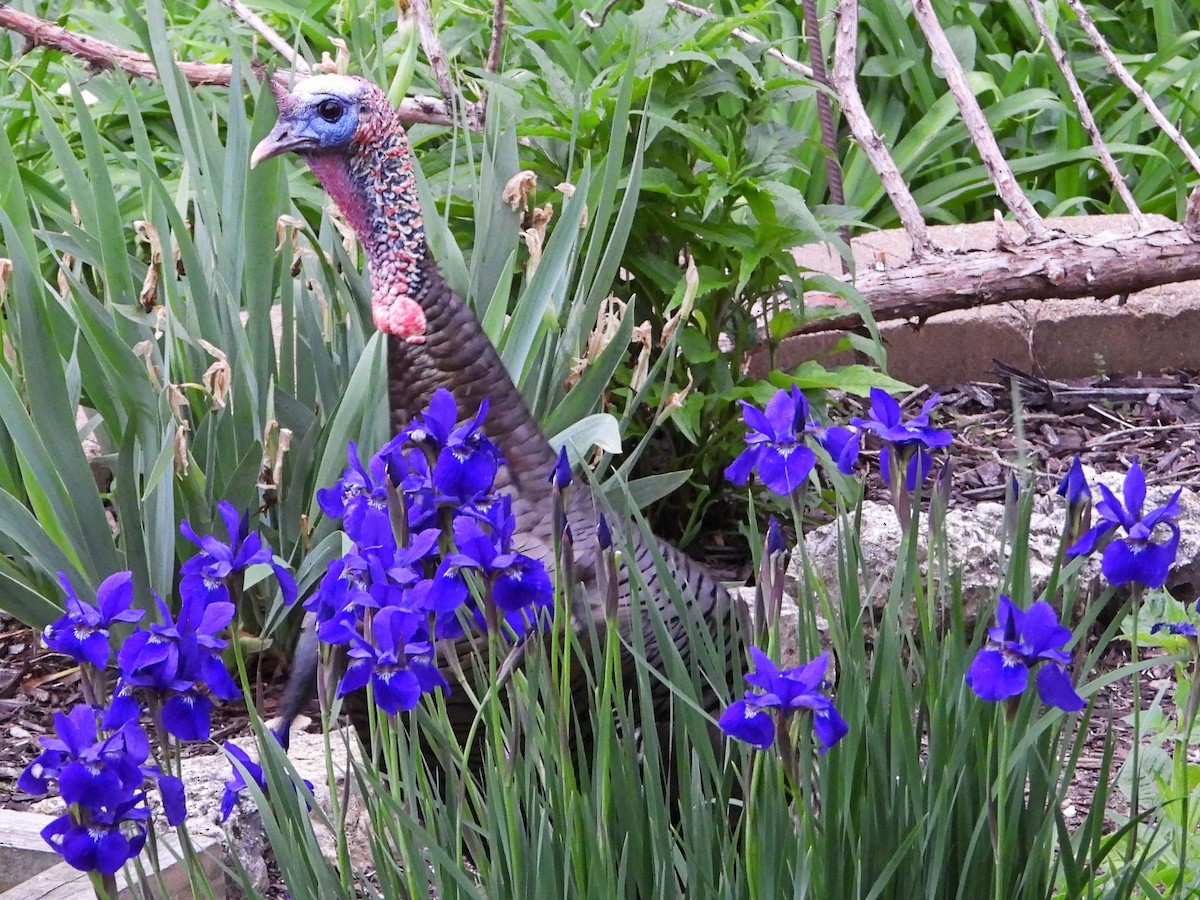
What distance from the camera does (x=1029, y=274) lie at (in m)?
3.19

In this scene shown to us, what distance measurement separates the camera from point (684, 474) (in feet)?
7.61

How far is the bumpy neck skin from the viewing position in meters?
2.00

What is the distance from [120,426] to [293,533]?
339 millimetres

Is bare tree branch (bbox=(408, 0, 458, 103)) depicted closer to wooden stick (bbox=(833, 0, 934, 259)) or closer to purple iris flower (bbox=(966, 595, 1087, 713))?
wooden stick (bbox=(833, 0, 934, 259))

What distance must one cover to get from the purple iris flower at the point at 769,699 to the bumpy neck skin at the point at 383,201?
3.85 feet

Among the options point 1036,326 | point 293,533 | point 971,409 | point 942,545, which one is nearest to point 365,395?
point 293,533

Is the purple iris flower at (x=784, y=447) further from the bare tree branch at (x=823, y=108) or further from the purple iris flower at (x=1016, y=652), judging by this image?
the bare tree branch at (x=823, y=108)

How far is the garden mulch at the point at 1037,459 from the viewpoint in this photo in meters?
2.28

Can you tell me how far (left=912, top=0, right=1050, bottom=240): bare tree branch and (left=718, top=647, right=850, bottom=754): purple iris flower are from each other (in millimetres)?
2499

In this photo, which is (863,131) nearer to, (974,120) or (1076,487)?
(974,120)

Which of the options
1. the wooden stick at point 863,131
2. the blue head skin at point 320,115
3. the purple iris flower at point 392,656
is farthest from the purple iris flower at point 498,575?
the wooden stick at point 863,131

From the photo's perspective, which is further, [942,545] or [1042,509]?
[1042,509]

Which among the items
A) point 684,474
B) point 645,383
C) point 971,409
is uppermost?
point 645,383

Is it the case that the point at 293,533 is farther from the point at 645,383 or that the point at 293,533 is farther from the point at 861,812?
the point at 861,812
